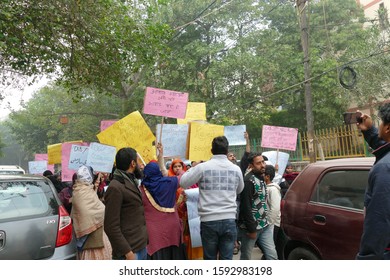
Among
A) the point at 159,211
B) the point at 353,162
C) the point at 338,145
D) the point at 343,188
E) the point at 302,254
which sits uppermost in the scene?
the point at 338,145

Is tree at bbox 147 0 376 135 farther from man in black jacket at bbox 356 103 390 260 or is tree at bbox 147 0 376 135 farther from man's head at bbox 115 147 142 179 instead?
man in black jacket at bbox 356 103 390 260

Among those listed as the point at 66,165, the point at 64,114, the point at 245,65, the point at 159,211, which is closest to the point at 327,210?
the point at 159,211

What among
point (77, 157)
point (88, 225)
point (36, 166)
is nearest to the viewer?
point (88, 225)

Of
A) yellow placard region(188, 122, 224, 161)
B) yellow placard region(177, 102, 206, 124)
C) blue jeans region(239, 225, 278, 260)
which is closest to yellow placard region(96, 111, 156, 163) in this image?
yellow placard region(188, 122, 224, 161)

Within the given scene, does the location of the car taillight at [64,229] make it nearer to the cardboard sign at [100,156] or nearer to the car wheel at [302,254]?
the cardboard sign at [100,156]

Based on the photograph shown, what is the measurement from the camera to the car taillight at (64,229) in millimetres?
3907

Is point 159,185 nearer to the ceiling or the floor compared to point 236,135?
nearer to the floor

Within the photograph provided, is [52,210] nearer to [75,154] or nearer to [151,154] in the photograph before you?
[151,154]

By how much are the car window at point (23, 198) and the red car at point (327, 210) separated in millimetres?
2574

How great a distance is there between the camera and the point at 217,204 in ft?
12.0

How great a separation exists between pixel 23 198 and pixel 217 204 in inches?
76.4

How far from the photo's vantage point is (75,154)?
6629 mm

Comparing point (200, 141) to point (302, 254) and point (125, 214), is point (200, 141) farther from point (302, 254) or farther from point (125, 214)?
point (125, 214)

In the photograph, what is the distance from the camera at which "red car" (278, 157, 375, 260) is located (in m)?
3.55
